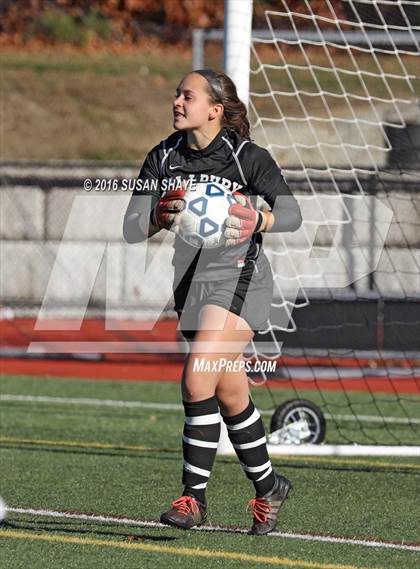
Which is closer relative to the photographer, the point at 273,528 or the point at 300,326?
the point at 273,528

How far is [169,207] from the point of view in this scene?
5156 millimetres

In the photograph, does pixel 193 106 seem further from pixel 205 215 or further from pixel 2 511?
pixel 2 511

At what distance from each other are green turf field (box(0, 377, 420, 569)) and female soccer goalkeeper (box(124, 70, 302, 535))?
305 millimetres

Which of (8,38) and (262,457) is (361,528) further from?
(8,38)

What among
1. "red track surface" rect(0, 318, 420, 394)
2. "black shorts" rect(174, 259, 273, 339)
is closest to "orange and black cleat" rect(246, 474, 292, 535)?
"black shorts" rect(174, 259, 273, 339)

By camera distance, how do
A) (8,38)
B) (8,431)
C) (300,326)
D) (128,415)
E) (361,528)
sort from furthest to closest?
(8,38) < (300,326) < (128,415) < (8,431) < (361,528)

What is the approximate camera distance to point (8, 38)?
24594 mm

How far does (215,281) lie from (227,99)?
32.9 inches

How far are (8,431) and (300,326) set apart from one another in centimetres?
403

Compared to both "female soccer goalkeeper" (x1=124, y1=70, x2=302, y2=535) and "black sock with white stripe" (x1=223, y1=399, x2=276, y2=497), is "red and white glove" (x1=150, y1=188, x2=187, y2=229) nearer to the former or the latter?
"female soccer goalkeeper" (x1=124, y1=70, x2=302, y2=535)

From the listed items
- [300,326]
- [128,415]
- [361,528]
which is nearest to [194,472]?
[361,528]

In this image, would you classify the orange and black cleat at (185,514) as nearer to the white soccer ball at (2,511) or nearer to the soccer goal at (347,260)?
the white soccer ball at (2,511)

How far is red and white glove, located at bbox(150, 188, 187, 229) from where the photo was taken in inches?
203

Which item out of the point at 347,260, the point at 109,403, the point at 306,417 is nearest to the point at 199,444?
the point at 306,417
